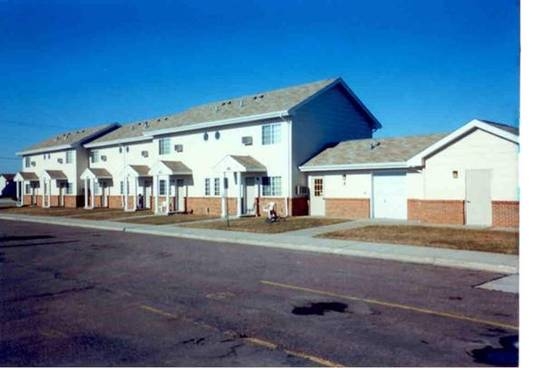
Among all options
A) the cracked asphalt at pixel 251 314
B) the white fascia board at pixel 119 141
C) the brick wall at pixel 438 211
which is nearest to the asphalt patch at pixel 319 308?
the cracked asphalt at pixel 251 314

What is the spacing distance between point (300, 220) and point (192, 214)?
10563 millimetres

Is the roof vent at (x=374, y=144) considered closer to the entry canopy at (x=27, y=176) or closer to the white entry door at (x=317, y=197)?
the white entry door at (x=317, y=197)

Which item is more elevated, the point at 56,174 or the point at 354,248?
the point at 56,174

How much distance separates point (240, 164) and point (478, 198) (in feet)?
42.8

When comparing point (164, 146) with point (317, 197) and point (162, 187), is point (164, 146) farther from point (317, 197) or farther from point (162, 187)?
point (317, 197)

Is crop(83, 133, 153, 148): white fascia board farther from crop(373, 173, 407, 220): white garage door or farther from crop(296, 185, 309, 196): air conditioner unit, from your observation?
crop(373, 173, 407, 220): white garage door

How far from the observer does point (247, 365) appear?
16.5 ft

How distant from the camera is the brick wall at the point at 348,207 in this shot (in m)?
24.3

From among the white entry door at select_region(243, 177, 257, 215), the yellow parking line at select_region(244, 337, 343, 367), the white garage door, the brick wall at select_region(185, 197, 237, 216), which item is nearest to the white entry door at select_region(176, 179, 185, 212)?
the brick wall at select_region(185, 197, 237, 216)

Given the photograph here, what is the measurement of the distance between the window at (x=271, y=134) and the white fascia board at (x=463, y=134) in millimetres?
8389

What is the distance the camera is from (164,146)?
1378 inches

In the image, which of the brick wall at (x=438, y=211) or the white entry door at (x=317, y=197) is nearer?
the brick wall at (x=438, y=211)

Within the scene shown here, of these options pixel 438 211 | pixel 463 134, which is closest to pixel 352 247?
pixel 438 211
